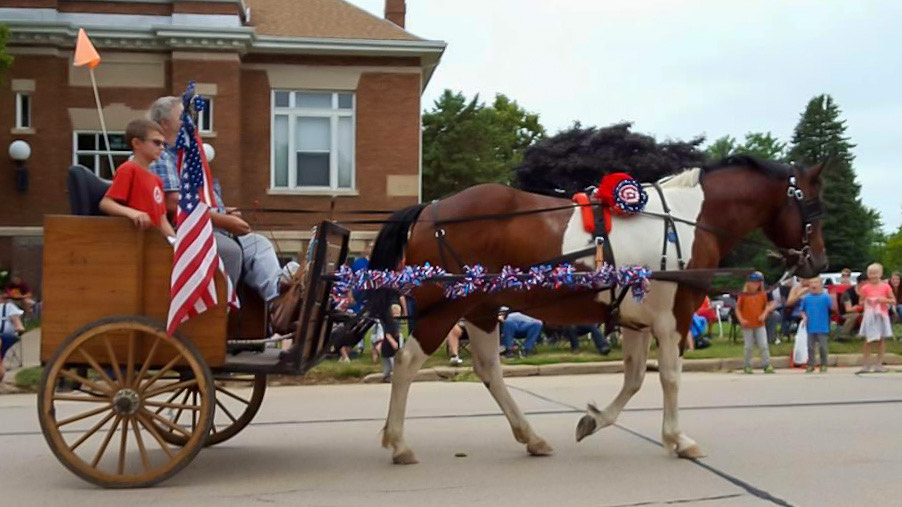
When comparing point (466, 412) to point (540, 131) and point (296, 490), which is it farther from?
point (540, 131)

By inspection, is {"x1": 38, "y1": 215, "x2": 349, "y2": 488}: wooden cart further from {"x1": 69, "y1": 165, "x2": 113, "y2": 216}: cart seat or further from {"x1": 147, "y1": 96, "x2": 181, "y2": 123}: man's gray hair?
→ {"x1": 147, "y1": 96, "x2": 181, "y2": 123}: man's gray hair

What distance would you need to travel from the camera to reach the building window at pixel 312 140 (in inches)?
894

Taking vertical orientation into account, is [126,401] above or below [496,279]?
below

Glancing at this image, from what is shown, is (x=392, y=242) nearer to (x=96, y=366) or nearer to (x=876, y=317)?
(x=96, y=366)

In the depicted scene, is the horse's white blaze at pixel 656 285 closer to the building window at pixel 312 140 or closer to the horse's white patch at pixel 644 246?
the horse's white patch at pixel 644 246

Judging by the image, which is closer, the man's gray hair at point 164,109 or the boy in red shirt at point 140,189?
the boy in red shirt at point 140,189

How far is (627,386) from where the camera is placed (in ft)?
24.5

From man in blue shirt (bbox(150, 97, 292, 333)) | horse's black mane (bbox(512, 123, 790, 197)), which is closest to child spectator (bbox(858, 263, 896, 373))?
man in blue shirt (bbox(150, 97, 292, 333))

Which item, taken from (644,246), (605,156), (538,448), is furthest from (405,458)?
(605,156)

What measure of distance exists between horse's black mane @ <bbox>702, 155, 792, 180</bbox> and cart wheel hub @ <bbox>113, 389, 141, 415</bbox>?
463cm

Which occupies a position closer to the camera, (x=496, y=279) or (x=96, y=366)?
(x=96, y=366)

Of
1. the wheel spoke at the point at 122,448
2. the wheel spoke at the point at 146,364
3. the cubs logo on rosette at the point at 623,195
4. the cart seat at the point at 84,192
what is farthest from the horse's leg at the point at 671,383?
the cart seat at the point at 84,192

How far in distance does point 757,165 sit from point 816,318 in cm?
792

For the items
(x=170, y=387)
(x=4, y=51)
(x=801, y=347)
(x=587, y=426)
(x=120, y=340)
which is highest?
(x=4, y=51)
